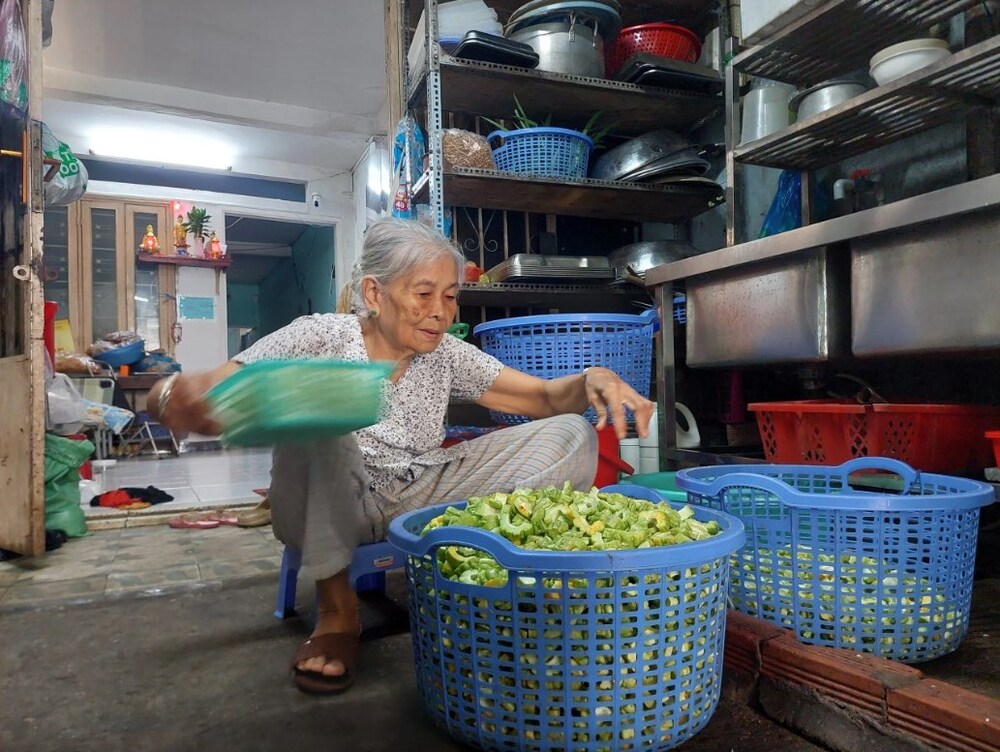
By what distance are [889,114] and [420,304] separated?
5.55ft

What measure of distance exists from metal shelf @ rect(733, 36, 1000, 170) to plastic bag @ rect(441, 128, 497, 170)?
103cm

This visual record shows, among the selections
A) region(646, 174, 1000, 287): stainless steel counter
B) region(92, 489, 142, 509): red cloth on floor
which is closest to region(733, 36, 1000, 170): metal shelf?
region(646, 174, 1000, 287): stainless steel counter

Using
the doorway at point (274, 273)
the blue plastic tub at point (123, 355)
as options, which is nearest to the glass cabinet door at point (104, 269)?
the blue plastic tub at point (123, 355)

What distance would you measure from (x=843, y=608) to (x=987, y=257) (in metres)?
0.93

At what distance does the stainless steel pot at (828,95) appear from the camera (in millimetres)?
2139

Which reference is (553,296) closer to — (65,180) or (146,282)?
(65,180)

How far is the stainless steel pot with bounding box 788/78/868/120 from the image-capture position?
214 centimetres

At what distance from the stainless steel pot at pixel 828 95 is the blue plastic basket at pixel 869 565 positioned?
4.81 feet

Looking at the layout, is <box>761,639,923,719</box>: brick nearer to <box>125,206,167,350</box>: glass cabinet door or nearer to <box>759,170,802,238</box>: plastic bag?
<box>759,170,802,238</box>: plastic bag

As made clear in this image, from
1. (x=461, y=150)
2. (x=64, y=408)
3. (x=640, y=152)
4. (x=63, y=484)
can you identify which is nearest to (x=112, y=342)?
(x=64, y=408)

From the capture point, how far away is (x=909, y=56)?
190 cm

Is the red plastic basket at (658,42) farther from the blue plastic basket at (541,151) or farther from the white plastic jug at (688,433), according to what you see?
the white plastic jug at (688,433)

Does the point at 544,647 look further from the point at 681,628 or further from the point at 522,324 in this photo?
the point at 522,324

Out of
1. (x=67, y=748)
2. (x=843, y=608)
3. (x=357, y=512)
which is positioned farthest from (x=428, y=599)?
(x=843, y=608)
